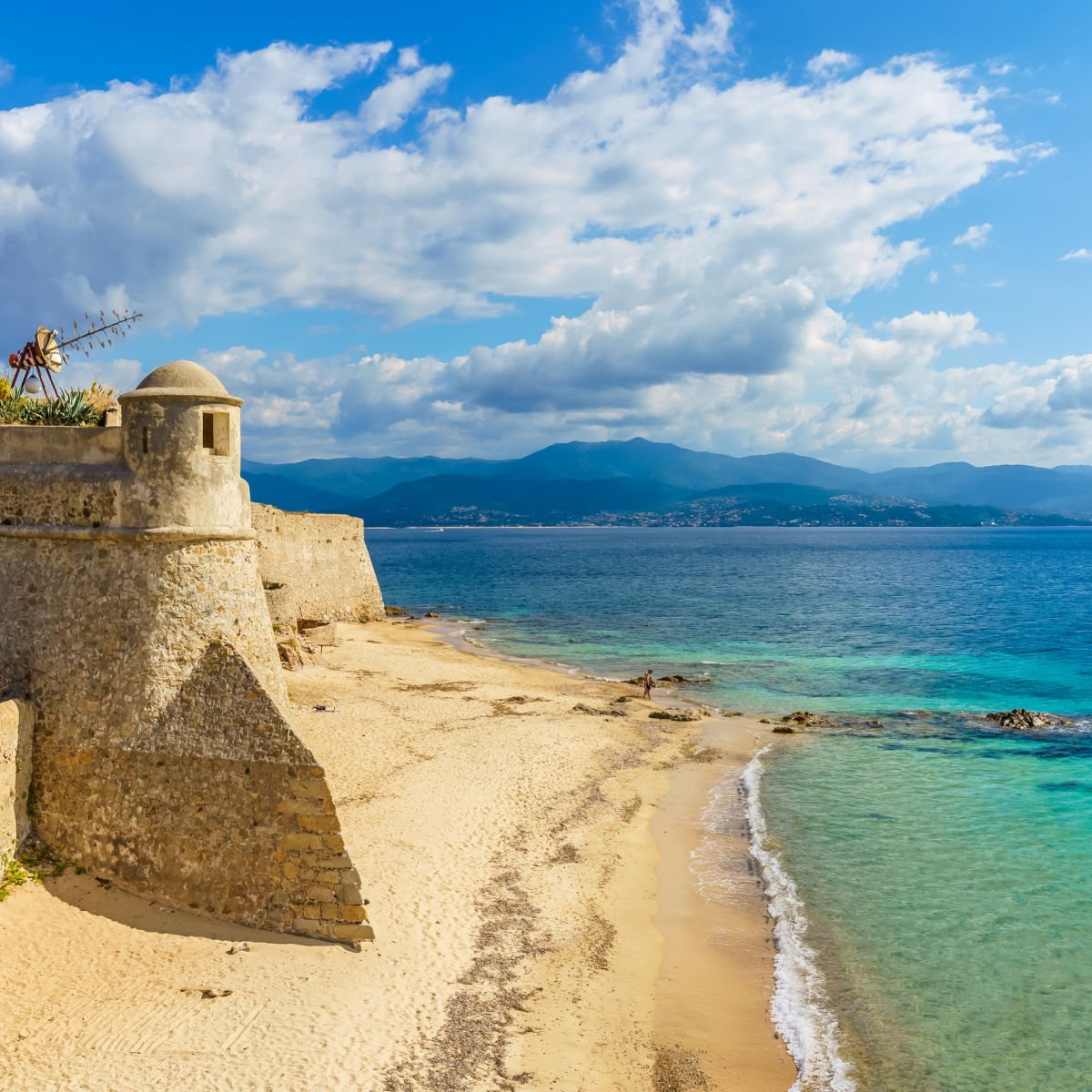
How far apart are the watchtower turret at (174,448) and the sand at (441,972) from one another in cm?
577

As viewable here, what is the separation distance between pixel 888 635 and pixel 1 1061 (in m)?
50.8

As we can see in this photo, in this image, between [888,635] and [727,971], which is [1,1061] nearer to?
[727,971]

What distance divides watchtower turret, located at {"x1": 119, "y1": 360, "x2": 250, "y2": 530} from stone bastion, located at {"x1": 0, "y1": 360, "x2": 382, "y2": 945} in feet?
0.09

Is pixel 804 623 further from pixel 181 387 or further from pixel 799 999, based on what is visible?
pixel 181 387

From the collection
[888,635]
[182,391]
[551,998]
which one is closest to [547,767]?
[551,998]

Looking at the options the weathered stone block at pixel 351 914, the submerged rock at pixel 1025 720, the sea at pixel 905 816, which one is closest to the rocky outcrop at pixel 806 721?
the sea at pixel 905 816

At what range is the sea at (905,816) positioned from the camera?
40.2 ft

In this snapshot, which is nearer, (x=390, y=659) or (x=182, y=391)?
(x=182, y=391)

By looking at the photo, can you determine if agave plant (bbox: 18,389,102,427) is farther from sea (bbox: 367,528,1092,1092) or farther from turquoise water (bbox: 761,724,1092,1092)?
turquoise water (bbox: 761,724,1092,1092)

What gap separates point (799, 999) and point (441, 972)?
17.9ft

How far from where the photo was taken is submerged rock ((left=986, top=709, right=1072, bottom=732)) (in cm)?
2994

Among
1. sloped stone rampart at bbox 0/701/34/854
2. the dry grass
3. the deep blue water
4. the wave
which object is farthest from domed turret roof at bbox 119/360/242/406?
the deep blue water

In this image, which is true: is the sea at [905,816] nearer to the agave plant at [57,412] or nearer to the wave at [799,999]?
the wave at [799,999]

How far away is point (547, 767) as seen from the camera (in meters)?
22.9
